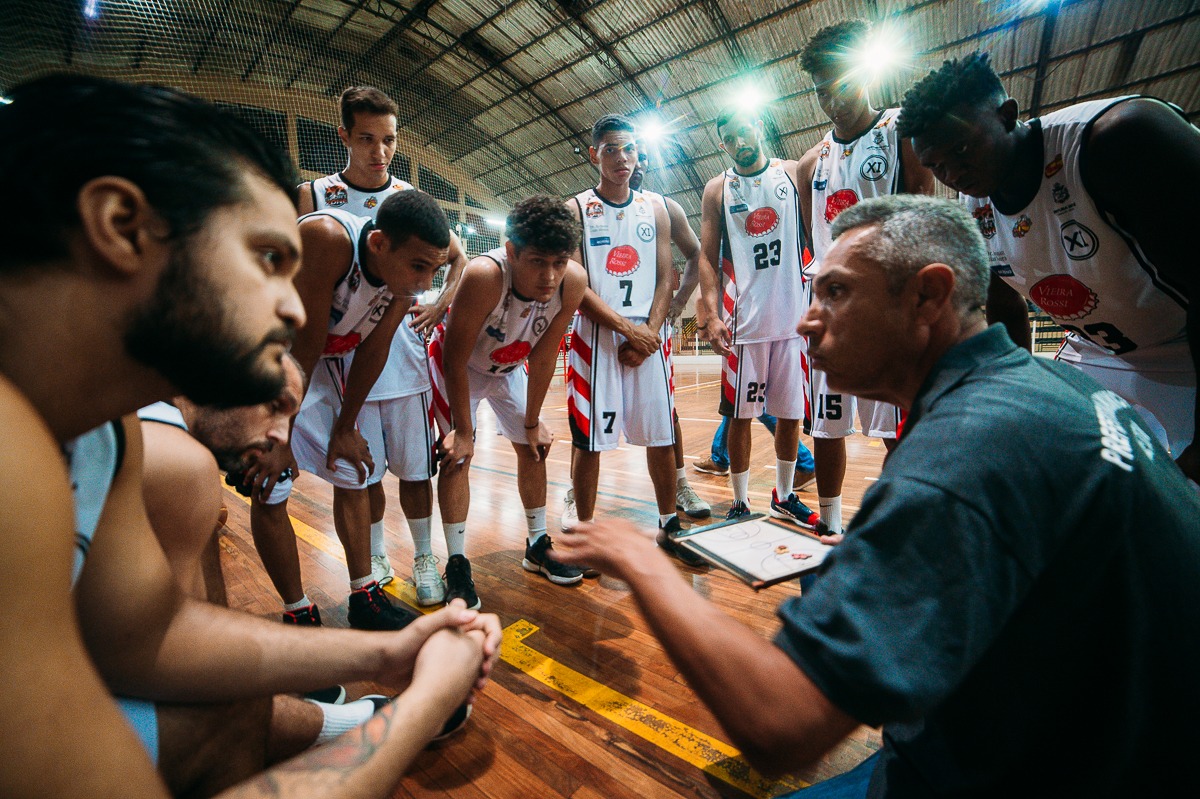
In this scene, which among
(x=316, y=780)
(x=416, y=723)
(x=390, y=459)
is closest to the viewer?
(x=316, y=780)

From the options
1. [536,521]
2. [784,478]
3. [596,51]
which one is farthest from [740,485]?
[596,51]

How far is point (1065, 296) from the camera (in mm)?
2006

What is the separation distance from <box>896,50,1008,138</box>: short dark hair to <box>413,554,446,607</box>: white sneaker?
2.84 meters

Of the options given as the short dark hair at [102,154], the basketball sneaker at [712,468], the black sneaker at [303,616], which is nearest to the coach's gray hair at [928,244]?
the short dark hair at [102,154]

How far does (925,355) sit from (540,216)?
1737 millimetres

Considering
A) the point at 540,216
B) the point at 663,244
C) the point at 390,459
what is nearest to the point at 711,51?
the point at 663,244

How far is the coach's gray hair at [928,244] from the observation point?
1.01m

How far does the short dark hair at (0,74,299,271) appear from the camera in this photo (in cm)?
58

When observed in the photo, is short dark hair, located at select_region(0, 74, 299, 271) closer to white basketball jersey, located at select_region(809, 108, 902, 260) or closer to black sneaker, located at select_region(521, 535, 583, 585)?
black sneaker, located at select_region(521, 535, 583, 585)

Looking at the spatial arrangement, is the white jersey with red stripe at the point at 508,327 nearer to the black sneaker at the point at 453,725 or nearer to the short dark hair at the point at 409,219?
the short dark hair at the point at 409,219

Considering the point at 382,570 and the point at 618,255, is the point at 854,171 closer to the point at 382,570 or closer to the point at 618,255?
the point at 618,255

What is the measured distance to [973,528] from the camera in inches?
25.2

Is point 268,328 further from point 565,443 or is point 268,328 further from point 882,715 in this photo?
point 565,443

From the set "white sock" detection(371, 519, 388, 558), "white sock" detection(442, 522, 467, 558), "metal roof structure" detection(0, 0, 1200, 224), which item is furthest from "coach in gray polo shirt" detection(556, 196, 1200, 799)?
"metal roof structure" detection(0, 0, 1200, 224)
